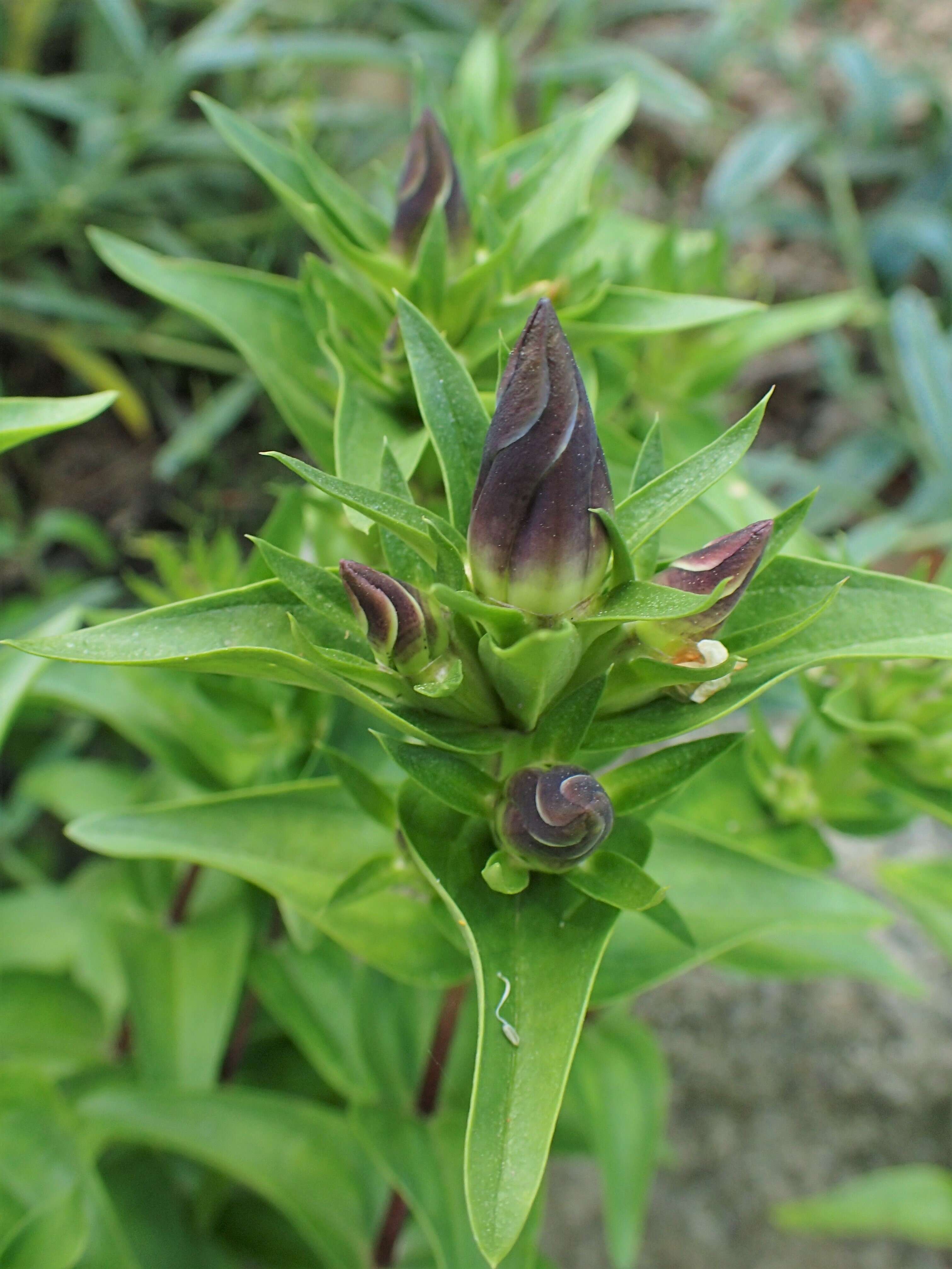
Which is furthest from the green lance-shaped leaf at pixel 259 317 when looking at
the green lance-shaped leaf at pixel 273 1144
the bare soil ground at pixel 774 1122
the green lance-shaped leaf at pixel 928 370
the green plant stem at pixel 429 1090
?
the green lance-shaped leaf at pixel 928 370

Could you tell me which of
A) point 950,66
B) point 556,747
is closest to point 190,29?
point 950,66

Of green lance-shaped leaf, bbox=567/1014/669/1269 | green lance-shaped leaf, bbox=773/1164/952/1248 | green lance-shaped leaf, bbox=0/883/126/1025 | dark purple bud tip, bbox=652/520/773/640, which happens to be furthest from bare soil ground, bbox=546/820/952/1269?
dark purple bud tip, bbox=652/520/773/640

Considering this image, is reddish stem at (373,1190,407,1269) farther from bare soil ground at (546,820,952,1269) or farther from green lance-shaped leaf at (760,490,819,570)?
green lance-shaped leaf at (760,490,819,570)

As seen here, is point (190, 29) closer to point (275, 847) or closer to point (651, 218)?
point (651, 218)

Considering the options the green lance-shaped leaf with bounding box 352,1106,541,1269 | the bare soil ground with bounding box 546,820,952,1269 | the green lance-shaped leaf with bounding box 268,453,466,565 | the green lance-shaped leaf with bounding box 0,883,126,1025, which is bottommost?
the bare soil ground with bounding box 546,820,952,1269

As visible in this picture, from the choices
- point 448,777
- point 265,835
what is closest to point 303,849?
point 265,835

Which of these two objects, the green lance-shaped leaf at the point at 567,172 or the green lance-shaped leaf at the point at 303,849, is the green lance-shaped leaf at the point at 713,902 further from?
the green lance-shaped leaf at the point at 567,172

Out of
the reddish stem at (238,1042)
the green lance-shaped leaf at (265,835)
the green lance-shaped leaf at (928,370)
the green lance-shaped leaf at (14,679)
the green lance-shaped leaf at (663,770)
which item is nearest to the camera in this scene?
the green lance-shaped leaf at (663,770)
